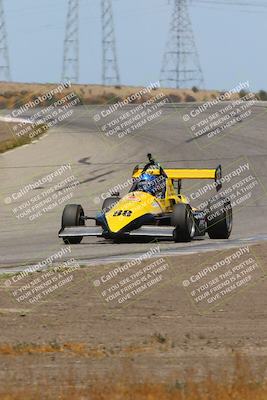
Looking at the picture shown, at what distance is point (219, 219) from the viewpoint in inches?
824

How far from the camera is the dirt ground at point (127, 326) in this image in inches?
364

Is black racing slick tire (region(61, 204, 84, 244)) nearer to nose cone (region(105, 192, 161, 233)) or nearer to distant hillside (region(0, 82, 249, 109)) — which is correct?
nose cone (region(105, 192, 161, 233))

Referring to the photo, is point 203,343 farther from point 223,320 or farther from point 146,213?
point 146,213

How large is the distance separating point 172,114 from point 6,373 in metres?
46.5

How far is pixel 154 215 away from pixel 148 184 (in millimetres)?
619

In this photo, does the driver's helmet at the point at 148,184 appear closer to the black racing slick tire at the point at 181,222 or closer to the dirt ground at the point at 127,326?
the black racing slick tire at the point at 181,222

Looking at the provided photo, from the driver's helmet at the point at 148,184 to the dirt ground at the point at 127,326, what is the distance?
3404 mm

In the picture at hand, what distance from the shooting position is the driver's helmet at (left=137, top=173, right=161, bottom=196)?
66.3ft

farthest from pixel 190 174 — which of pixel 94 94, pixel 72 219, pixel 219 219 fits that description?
→ pixel 94 94

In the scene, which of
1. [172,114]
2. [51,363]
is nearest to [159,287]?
[51,363]

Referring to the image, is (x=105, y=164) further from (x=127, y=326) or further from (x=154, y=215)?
(x=127, y=326)

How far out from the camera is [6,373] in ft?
29.2

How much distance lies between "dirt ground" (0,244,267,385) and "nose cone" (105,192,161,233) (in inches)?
103

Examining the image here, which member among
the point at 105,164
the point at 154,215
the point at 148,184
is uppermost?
the point at 105,164
